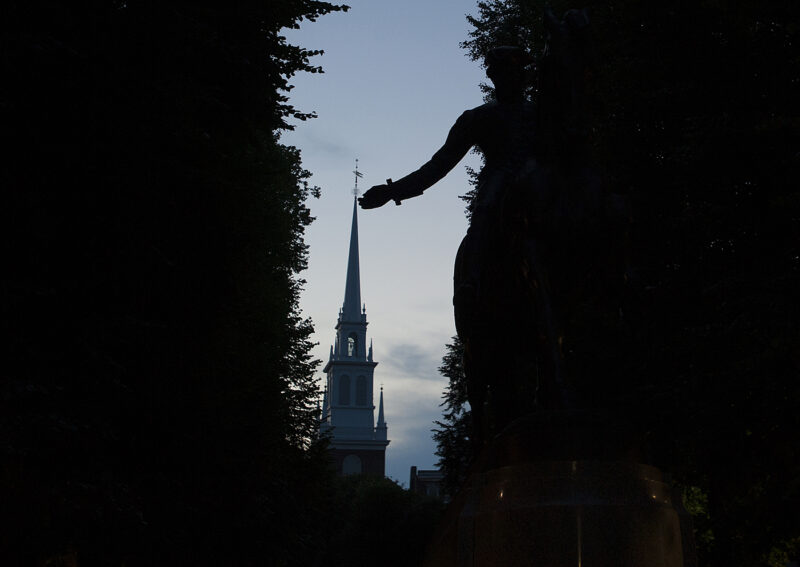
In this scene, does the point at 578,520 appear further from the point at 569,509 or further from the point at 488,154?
the point at 488,154

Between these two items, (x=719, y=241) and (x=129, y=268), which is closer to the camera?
(x=129, y=268)

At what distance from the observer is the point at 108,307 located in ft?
35.9

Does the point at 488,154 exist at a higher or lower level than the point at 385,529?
lower

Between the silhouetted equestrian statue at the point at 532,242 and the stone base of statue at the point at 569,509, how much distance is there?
1.32 ft

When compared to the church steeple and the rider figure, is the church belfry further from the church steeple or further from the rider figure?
the rider figure

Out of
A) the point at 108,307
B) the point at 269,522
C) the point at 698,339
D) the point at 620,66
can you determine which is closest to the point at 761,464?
the point at 698,339

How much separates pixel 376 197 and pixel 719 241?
8.63 meters

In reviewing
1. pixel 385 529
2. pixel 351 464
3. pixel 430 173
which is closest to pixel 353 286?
pixel 351 464

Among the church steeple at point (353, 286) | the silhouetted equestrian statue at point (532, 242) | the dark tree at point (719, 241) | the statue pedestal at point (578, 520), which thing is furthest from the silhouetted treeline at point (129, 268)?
the church steeple at point (353, 286)

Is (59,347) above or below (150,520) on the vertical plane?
above

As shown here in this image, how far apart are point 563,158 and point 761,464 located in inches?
298

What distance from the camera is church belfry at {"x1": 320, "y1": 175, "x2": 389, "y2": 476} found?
132 metres

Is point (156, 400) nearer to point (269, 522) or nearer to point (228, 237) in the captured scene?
point (228, 237)

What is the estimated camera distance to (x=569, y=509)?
4.83 meters
